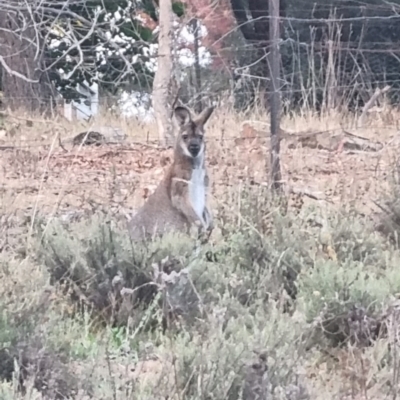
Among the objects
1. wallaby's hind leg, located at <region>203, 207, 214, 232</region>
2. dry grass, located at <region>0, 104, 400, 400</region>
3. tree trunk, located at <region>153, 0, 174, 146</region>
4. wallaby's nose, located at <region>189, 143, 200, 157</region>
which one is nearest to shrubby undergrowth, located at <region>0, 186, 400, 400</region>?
dry grass, located at <region>0, 104, 400, 400</region>

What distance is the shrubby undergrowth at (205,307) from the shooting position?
11.3 feet

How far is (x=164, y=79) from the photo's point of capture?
967 centimetres

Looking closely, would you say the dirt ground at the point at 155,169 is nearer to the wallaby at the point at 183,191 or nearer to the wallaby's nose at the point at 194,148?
the wallaby at the point at 183,191

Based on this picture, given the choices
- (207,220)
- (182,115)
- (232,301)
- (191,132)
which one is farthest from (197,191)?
(232,301)

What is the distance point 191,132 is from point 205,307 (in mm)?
3248

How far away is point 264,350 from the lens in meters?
3.31

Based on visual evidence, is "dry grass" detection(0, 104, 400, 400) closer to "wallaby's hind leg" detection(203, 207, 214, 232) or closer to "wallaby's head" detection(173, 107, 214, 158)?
"wallaby's hind leg" detection(203, 207, 214, 232)

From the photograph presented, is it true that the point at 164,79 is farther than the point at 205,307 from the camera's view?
Yes

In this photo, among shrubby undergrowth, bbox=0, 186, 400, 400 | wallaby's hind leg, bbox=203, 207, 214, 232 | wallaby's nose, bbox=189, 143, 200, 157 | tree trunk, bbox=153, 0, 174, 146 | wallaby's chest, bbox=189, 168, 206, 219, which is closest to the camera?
shrubby undergrowth, bbox=0, 186, 400, 400

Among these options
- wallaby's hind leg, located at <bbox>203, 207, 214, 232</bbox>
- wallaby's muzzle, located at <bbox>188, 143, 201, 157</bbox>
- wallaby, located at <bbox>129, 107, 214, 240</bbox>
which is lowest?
wallaby's hind leg, located at <bbox>203, 207, 214, 232</bbox>

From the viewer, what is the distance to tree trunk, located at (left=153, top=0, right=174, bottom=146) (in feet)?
30.5

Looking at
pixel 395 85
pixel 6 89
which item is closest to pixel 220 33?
pixel 395 85

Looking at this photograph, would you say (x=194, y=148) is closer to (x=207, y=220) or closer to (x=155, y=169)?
(x=207, y=220)

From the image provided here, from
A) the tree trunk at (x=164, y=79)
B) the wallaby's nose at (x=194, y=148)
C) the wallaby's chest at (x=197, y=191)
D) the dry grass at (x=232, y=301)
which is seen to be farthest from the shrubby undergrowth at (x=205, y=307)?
the tree trunk at (x=164, y=79)
